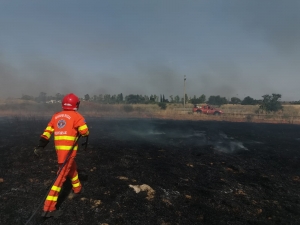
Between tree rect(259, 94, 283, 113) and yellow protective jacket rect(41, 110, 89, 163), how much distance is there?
38.5 meters

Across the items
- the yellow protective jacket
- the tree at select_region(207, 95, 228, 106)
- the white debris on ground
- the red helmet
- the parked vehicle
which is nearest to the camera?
the yellow protective jacket

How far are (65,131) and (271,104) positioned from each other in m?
39.2

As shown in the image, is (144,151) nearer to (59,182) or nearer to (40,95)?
(59,182)

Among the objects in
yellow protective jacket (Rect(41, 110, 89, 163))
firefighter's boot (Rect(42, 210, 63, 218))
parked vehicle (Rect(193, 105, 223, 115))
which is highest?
yellow protective jacket (Rect(41, 110, 89, 163))

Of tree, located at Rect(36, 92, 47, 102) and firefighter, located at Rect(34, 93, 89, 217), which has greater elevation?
tree, located at Rect(36, 92, 47, 102)

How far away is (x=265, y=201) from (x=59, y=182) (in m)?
4.56

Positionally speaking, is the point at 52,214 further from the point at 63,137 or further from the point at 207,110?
the point at 207,110

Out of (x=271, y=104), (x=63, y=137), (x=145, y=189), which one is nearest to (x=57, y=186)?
(x=63, y=137)

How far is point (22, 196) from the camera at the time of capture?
4551 millimetres

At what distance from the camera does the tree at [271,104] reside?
1430 inches

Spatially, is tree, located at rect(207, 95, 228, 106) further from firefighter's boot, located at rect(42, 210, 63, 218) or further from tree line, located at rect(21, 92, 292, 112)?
firefighter's boot, located at rect(42, 210, 63, 218)

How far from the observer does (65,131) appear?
409 centimetres

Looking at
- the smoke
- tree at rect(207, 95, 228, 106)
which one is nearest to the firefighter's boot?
the smoke

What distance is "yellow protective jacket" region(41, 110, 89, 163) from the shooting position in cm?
407
